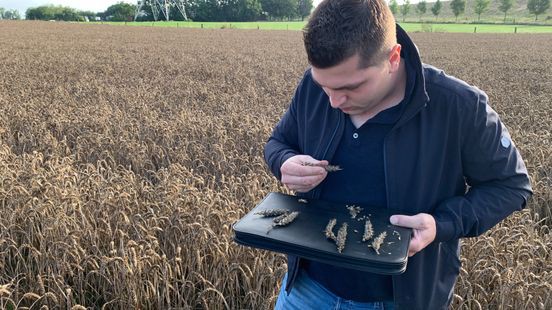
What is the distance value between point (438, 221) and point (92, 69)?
16.1m

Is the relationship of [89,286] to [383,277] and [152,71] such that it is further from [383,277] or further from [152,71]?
[152,71]

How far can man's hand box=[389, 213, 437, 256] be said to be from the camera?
1.60m

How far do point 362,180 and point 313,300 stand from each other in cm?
56

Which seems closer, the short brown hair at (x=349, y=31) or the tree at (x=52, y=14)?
the short brown hair at (x=349, y=31)

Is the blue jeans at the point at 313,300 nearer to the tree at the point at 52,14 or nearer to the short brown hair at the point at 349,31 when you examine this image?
the short brown hair at the point at 349,31

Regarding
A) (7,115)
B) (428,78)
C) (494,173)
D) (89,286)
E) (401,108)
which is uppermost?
(428,78)

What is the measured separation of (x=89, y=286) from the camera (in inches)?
135

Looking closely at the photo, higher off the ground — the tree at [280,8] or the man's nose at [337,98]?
the tree at [280,8]

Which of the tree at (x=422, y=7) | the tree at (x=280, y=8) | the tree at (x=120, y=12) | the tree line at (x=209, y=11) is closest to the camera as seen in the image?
the tree line at (x=209, y=11)

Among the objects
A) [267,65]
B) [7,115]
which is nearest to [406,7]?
[267,65]

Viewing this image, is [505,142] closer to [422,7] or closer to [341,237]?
[341,237]

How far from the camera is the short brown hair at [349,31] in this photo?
1462 millimetres

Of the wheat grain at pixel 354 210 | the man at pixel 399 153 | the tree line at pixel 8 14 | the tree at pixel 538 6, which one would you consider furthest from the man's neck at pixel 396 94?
the tree line at pixel 8 14

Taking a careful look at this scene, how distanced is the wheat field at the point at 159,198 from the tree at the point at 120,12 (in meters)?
82.5
